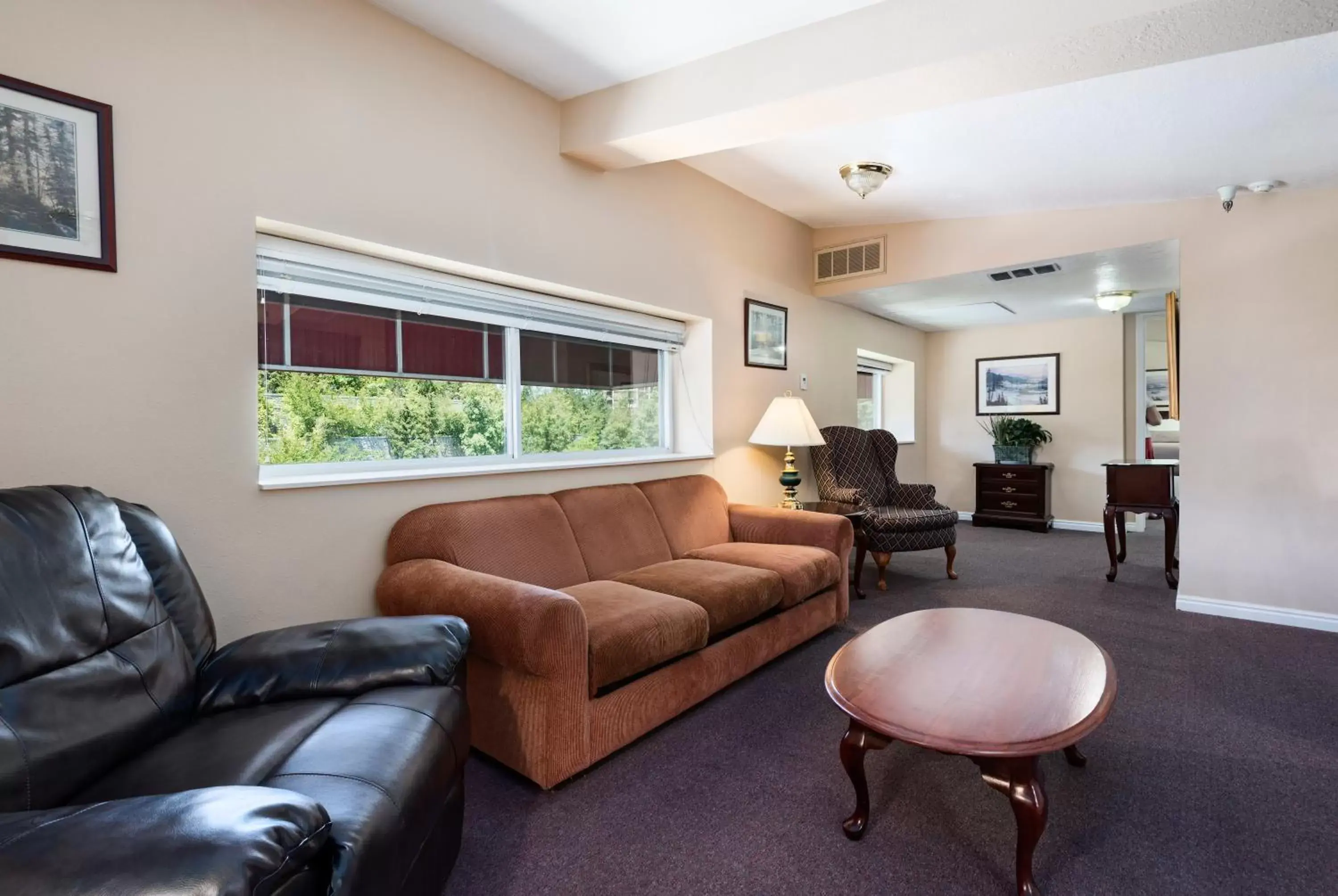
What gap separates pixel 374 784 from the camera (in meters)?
1.13

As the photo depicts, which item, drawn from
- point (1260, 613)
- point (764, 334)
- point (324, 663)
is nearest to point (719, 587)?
point (324, 663)

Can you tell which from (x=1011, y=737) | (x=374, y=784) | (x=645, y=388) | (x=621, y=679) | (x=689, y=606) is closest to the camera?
(x=374, y=784)

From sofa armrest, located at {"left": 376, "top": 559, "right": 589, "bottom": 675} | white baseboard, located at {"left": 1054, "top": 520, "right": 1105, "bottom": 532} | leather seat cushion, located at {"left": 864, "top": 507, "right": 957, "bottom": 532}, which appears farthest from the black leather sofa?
white baseboard, located at {"left": 1054, "top": 520, "right": 1105, "bottom": 532}

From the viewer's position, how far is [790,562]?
2.97 meters

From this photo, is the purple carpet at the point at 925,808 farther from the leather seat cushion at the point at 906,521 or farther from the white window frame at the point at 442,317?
the leather seat cushion at the point at 906,521

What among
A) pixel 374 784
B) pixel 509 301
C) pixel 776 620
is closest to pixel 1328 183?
pixel 776 620

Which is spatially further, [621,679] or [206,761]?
[621,679]

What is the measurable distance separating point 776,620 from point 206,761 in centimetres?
211

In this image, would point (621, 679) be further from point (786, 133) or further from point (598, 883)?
point (786, 133)

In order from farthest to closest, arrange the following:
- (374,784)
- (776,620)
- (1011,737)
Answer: (776,620) → (1011,737) → (374,784)

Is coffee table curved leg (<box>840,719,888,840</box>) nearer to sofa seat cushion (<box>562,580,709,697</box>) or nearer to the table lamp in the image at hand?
sofa seat cushion (<box>562,580,709,697</box>)

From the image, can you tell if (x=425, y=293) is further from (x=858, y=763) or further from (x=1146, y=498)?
(x=1146, y=498)

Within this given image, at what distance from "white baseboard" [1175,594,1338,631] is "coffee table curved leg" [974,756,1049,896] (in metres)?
3.02

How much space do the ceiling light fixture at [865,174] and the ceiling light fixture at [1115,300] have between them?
2.77 meters
